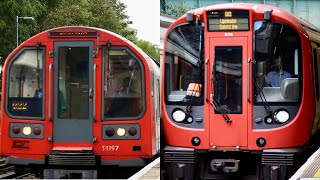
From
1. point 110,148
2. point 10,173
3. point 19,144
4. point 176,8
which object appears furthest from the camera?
point 10,173

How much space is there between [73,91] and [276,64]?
5.35 feet

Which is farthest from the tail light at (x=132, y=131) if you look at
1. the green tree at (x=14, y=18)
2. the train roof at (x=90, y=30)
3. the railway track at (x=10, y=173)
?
the green tree at (x=14, y=18)

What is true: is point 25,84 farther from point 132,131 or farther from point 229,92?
point 229,92

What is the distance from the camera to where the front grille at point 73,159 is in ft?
18.8

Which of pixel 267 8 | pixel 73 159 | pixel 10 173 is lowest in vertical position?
pixel 10 173

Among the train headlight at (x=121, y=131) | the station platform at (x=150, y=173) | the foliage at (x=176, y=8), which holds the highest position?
the foliage at (x=176, y=8)

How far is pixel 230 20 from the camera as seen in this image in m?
4.89

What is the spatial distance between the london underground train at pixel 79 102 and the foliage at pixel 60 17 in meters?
0.08

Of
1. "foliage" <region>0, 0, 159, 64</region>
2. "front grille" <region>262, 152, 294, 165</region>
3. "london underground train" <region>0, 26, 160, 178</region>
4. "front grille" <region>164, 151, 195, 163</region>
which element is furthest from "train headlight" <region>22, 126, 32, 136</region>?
"front grille" <region>262, 152, 294, 165</region>

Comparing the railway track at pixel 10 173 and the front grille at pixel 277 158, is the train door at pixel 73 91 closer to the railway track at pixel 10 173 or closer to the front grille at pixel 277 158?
Answer: the railway track at pixel 10 173

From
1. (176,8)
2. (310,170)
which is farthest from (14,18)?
(310,170)

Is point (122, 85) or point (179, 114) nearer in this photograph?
point (179, 114)

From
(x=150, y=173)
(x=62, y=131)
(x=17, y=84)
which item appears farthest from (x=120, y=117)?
(x=150, y=173)

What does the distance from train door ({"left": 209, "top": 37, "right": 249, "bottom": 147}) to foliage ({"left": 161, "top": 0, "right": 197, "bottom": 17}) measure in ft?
0.85
